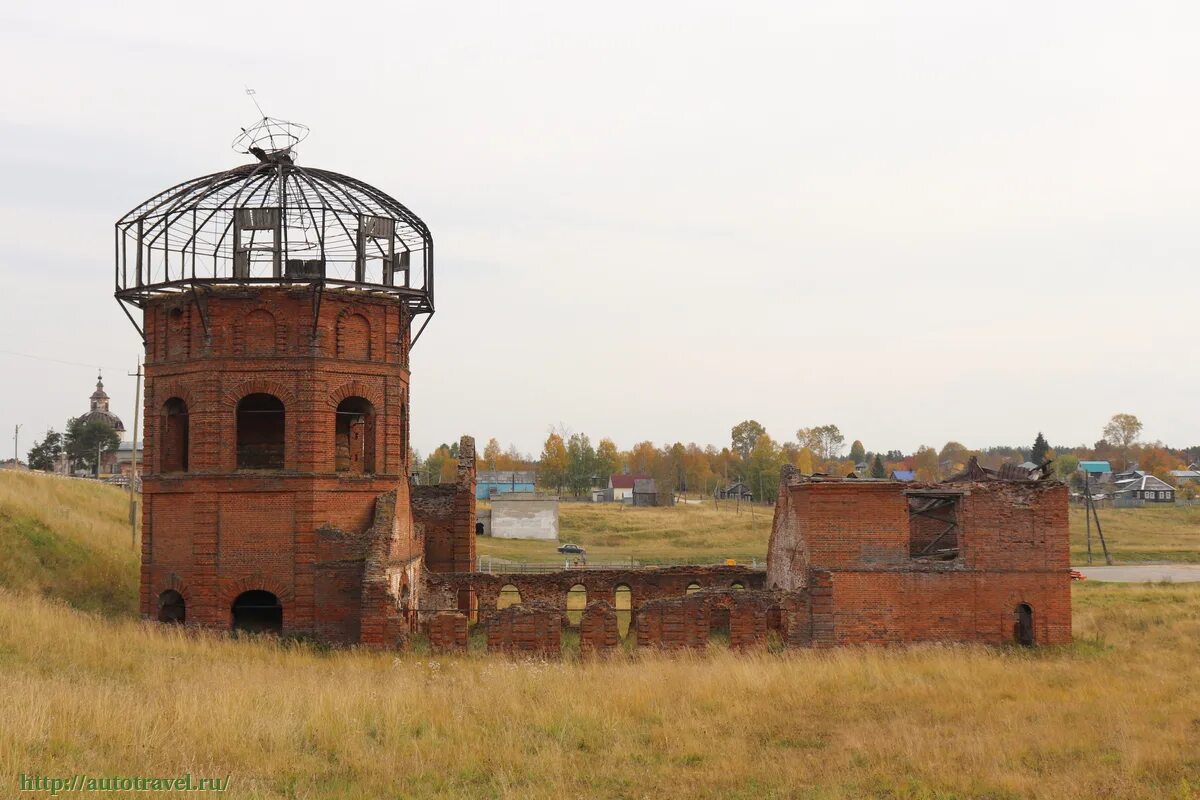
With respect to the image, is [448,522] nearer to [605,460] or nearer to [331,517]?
[331,517]

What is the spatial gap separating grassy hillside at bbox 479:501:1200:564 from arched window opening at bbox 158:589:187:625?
27.5 meters

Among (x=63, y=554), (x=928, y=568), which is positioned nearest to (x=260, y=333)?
(x=63, y=554)

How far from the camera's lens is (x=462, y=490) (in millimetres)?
25938

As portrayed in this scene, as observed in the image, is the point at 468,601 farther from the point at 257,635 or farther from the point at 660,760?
the point at 660,760

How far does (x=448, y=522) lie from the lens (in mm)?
26094

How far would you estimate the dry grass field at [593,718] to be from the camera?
10.9 metres

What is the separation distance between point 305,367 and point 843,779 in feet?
44.9

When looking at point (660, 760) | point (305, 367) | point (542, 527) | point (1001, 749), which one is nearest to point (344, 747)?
point (660, 760)

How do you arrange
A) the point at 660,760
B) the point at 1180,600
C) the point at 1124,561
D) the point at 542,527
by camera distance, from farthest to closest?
the point at 542,527
the point at 1124,561
the point at 1180,600
the point at 660,760

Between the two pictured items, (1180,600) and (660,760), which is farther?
(1180,600)

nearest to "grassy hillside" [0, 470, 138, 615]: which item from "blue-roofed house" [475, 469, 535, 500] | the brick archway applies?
the brick archway

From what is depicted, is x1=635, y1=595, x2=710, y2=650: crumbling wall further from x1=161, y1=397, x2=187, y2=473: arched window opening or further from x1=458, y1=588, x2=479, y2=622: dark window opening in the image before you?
x1=161, y1=397, x2=187, y2=473: arched window opening

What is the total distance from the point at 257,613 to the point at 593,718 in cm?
1076

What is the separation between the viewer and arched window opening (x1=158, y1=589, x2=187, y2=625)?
2103cm
